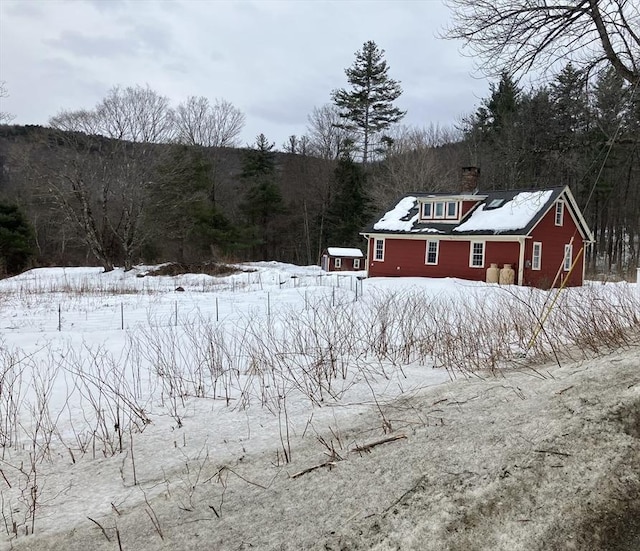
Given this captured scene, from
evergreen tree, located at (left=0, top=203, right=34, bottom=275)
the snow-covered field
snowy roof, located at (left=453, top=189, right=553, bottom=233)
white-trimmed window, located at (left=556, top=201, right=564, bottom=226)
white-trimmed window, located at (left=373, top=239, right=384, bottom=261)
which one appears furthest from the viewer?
evergreen tree, located at (left=0, top=203, right=34, bottom=275)

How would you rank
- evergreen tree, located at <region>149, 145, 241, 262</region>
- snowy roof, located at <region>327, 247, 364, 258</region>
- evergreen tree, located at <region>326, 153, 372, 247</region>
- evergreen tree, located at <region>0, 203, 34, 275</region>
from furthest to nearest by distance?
evergreen tree, located at <region>326, 153, 372, 247</region> < evergreen tree, located at <region>149, 145, 241, 262</region> < snowy roof, located at <region>327, 247, 364, 258</region> < evergreen tree, located at <region>0, 203, 34, 275</region>

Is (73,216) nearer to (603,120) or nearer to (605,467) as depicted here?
(603,120)

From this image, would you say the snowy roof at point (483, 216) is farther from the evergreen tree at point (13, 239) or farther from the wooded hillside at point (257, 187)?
the evergreen tree at point (13, 239)

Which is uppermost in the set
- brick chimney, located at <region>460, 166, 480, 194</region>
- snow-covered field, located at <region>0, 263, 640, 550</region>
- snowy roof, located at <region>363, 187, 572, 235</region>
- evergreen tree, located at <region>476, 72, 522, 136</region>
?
evergreen tree, located at <region>476, 72, 522, 136</region>

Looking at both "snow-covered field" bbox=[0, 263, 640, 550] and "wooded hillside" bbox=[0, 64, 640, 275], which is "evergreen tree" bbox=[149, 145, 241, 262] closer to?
"wooded hillside" bbox=[0, 64, 640, 275]

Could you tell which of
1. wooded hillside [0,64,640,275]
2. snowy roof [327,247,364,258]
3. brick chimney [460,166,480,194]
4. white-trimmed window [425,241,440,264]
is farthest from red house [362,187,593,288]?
snowy roof [327,247,364,258]

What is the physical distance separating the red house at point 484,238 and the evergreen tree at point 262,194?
16192 mm

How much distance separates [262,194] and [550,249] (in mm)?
23799

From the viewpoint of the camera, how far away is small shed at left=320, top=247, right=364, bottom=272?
1321 inches

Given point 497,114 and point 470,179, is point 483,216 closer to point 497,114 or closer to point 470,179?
point 470,179

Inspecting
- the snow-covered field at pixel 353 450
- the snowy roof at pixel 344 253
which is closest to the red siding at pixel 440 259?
the snowy roof at pixel 344 253

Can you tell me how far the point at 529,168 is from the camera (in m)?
32.3

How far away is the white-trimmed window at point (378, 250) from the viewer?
82.0ft

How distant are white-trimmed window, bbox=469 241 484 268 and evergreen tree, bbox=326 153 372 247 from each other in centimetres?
1639
